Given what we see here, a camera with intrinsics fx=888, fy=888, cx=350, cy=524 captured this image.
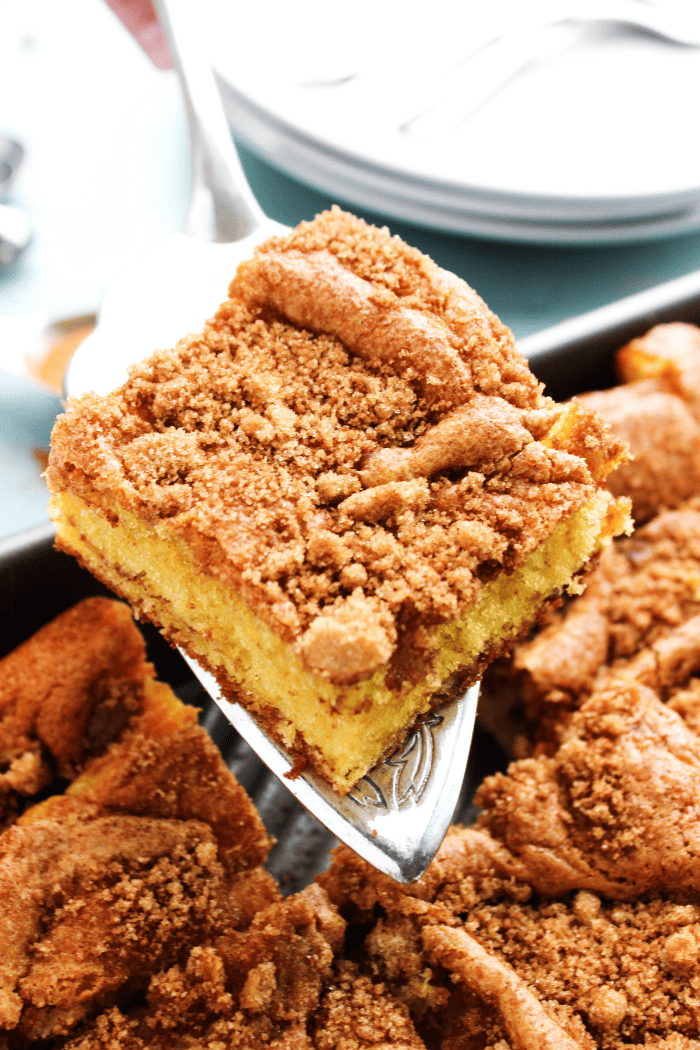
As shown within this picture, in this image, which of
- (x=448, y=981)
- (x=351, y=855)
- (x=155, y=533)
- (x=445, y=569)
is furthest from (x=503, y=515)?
(x=448, y=981)

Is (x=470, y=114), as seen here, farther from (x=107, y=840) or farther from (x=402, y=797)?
(x=107, y=840)

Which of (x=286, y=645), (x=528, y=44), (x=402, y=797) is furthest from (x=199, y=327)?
(x=528, y=44)

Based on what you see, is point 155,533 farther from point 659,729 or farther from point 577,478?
point 659,729

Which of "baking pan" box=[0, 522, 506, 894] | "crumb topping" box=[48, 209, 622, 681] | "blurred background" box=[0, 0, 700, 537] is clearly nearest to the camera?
"crumb topping" box=[48, 209, 622, 681]

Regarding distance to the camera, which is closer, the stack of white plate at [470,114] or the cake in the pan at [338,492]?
the cake in the pan at [338,492]

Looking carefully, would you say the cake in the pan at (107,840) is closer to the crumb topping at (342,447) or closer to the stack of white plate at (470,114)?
the crumb topping at (342,447)

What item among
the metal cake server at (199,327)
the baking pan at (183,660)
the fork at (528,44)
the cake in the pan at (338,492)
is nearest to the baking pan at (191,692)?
the baking pan at (183,660)

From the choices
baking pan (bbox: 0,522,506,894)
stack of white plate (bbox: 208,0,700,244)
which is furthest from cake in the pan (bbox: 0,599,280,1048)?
stack of white plate (bbox: 208,0,700,244)

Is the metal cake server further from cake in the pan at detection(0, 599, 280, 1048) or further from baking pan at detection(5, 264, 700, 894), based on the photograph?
baking pan at detection(5, 264, 700, 894)
